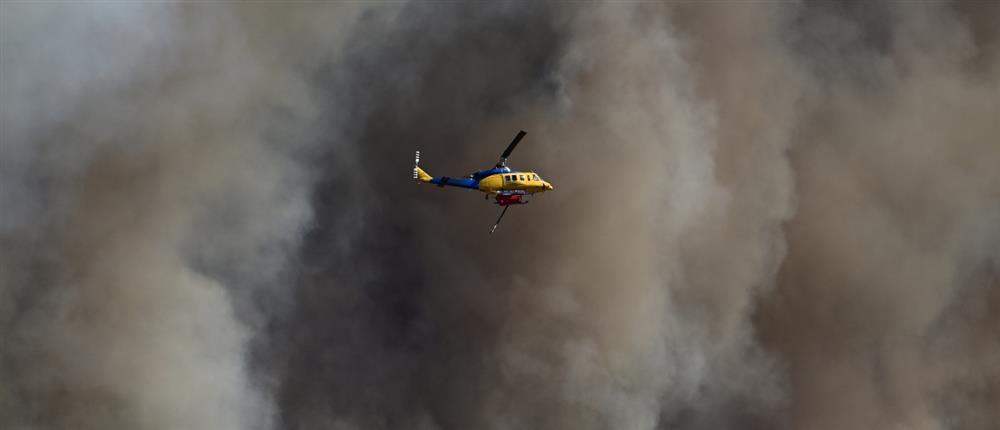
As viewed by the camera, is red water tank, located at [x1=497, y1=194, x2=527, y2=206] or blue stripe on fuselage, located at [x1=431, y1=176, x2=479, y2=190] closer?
red water tank, located at [x1=497, y1=194, x2=527, y2=206]

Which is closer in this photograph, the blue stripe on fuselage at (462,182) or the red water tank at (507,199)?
the red water tank at (507,199)

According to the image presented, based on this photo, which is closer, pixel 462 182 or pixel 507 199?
pixel 507 199

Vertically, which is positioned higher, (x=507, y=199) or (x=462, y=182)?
(x=462, y=182)

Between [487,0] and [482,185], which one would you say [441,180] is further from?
[487,0]

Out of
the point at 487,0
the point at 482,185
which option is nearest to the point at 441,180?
the point at 482,185

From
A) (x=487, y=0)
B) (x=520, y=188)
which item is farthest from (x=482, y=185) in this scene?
(x=487, y=0)

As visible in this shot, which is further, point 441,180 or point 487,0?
point 487,0

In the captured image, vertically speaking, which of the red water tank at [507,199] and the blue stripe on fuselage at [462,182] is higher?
the blue stripe on fuselage at [462,182]

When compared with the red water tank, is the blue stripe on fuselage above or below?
above

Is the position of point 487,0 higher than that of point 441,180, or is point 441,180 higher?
point 487,0
